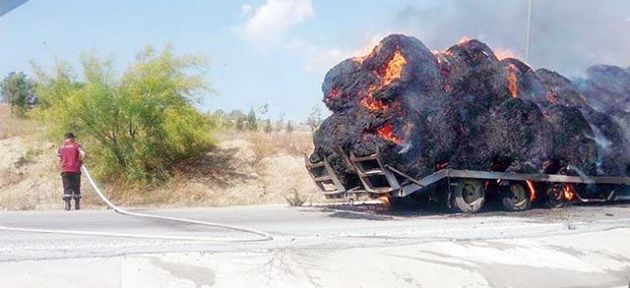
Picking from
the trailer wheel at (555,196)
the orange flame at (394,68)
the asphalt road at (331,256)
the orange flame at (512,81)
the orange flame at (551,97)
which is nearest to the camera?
the asphalt road at (331,256)

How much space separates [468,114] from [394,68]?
6.20ft

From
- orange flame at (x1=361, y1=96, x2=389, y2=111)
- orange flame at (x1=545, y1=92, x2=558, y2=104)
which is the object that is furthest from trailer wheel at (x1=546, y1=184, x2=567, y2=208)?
orange flame at (x1=361, y1=96, x2=389, y2=111)

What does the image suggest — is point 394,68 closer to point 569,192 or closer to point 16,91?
point 569,192

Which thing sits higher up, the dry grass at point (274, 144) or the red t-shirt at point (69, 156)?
the dry grass at point (274, 144)

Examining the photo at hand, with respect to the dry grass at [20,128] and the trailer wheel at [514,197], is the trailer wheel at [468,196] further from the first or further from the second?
the dry grass at [20,128]

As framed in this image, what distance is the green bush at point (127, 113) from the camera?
20406mm

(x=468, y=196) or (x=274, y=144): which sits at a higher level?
(x=274, y=144)

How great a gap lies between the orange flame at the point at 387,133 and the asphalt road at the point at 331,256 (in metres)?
1.70

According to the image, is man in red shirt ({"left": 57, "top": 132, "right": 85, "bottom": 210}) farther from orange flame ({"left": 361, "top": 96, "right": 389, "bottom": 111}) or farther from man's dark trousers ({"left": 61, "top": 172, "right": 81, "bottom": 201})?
orange flame ({"left": 361, "top": 96, "right": 389, "bottom": 111})

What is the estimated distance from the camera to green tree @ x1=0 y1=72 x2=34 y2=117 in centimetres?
3422

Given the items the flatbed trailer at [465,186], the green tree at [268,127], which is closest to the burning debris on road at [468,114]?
the flatbed trailer at [465,186]

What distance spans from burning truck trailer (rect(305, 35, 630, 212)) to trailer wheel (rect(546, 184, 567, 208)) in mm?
24

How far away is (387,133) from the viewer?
14453mm

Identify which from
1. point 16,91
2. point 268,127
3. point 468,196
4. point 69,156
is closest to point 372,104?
point 468,196
